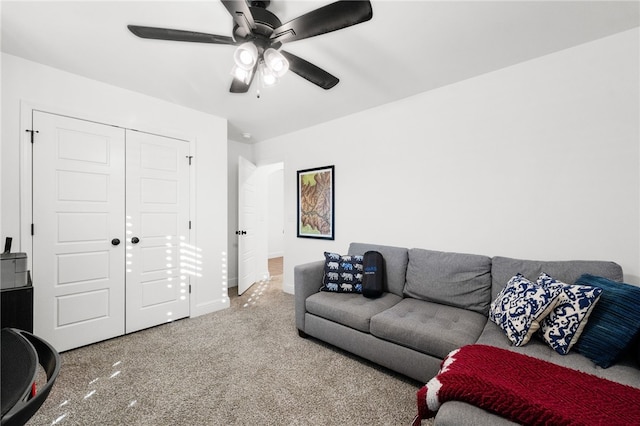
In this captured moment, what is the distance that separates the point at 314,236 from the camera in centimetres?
376

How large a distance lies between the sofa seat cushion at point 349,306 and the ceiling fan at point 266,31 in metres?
1.83

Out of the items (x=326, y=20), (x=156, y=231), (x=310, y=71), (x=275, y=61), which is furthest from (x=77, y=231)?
(x=326, y=20)

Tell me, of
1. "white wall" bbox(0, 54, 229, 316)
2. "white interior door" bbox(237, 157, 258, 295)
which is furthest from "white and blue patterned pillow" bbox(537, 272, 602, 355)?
"white interior door" bbox(237, 157, 258, 295)

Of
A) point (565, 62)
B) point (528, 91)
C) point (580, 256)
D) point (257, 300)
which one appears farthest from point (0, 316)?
point (565, 62)

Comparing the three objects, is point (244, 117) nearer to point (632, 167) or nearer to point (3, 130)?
point (3, 130)

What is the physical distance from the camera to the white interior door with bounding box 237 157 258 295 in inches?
156

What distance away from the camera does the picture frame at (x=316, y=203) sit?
3.57m

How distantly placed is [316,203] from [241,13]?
2.64m

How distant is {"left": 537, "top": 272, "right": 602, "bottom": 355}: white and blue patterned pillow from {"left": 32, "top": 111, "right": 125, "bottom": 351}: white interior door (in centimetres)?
353

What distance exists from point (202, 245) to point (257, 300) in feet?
3.66

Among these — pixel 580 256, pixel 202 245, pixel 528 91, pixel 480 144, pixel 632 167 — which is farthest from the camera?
pixel 202 245

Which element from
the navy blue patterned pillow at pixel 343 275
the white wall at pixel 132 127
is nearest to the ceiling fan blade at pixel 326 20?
the navy blue patterned pillow at pixel 343 275

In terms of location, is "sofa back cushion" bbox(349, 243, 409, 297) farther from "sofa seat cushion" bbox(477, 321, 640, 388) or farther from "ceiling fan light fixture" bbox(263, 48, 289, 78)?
"ceiling fan light fixture" bbox(263, 48, 289, 78)

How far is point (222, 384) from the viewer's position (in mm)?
1927
